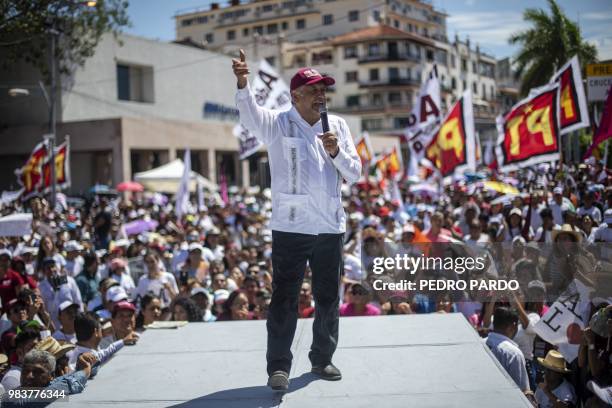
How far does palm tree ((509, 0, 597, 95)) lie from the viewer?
27.1m

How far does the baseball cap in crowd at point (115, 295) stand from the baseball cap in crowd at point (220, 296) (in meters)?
1.09

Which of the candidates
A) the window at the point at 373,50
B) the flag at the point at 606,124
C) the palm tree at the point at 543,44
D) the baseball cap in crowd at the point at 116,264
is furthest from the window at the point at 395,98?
the baseball cap in crowd at the point at 116,264

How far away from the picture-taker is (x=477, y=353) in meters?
4.31

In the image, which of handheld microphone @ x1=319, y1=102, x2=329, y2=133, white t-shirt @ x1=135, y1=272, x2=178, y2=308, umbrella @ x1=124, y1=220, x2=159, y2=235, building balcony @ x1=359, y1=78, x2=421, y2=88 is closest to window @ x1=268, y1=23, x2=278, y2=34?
building balcony @ x1=359, y1=78, x2=421, y2=88

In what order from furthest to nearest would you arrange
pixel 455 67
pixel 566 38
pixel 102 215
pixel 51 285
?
pixel 455 67 < pixel 566 38 < pixel 102 215 < pixel 51 285

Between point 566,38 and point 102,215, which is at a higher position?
point 566,38

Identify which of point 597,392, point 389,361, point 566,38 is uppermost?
point 566,38

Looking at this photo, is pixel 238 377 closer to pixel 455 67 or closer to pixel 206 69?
pixel 206 69

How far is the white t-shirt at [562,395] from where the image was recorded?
4852 millimetres

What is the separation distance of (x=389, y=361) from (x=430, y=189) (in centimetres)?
1834

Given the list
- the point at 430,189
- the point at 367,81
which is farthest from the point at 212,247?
the point at 367,81

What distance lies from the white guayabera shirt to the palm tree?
23160 millimetres

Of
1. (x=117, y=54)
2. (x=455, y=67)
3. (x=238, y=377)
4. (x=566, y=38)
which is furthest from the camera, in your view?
(x=455, y=67)

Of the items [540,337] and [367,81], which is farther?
[367,81]
